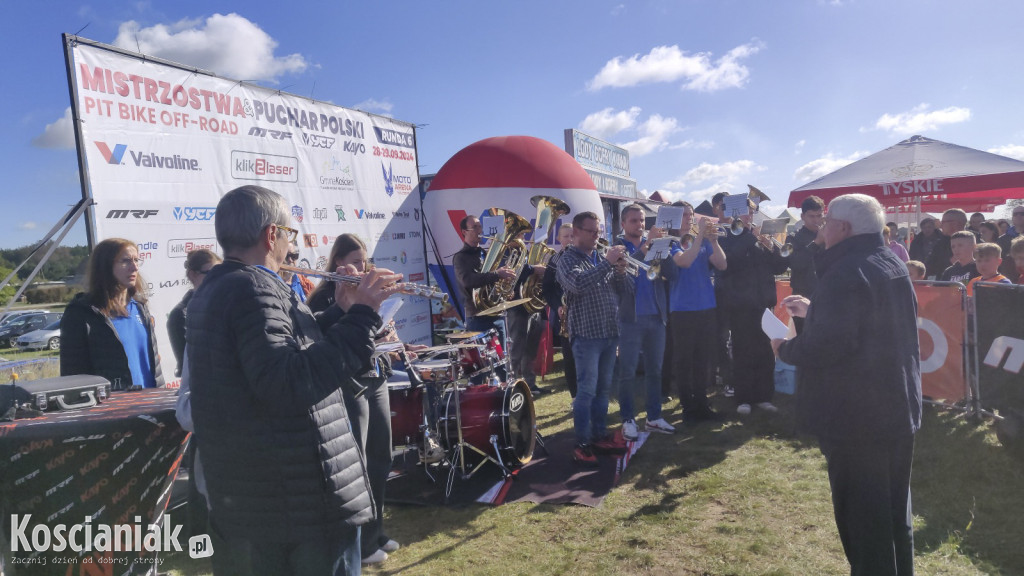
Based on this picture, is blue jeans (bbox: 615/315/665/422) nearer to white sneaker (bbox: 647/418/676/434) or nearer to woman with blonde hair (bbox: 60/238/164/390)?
white sneaker (bbox: 647/418/676/434)

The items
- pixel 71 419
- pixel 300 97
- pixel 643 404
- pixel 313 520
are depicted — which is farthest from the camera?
pixel 643 404

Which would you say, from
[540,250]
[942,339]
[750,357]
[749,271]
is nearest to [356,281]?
[540,250]

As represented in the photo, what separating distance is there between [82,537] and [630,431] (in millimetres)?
4187

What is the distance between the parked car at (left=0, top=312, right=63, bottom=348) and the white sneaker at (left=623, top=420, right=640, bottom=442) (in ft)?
81.4

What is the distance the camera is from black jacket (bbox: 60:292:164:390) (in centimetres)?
330

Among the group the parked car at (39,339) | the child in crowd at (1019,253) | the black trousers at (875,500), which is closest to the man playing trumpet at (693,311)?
the child in crowd at (1019,253)

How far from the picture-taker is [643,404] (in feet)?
23.0

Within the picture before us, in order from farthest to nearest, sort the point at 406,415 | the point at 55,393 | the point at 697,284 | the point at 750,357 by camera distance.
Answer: the point at 750,357
the point at 697,284
the point at 406,415
the point at 55,393

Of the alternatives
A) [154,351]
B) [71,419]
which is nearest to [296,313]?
[71,419]

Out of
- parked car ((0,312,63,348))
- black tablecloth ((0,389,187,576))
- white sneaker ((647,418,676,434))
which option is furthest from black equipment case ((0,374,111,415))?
parked car ((0,312,63,348))

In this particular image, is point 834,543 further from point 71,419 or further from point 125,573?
point 71,419

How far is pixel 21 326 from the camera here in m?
22.7

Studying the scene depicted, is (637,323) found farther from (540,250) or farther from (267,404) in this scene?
(267,404)

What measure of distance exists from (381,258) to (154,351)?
13.2 feet
